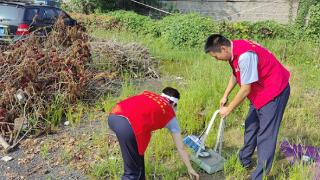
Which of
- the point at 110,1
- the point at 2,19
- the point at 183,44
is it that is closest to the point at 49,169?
the point at 2,19

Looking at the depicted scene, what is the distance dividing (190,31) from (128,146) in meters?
9.75

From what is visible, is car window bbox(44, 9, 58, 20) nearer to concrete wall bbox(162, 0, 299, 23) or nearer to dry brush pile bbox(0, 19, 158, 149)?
dry brush pile bbox(0, 19, 158, 149)

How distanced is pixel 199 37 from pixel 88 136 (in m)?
8.02

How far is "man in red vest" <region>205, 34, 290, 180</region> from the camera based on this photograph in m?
3.70

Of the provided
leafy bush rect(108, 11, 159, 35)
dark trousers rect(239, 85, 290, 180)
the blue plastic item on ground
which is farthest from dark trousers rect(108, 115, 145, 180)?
leafy bush rect(108, 11, 159, 35)

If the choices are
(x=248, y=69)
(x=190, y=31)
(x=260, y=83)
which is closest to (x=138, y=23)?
(x=190, y=31)

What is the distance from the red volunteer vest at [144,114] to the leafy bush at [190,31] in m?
9.24

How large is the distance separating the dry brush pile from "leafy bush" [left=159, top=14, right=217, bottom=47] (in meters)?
5.50

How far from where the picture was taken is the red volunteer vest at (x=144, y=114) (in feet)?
11.2

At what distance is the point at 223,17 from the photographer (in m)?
20.3

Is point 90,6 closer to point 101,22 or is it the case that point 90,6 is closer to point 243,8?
point 101,22

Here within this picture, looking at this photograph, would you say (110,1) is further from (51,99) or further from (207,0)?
(51,99)

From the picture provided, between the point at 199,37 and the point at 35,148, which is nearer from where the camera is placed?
the point at 35,148

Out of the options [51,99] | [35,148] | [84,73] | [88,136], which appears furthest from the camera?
[84,73]
